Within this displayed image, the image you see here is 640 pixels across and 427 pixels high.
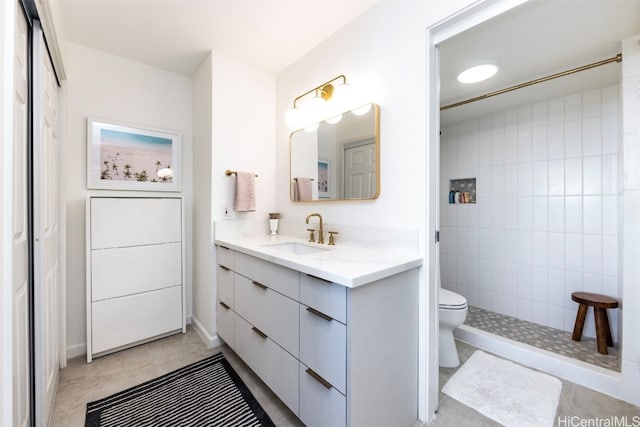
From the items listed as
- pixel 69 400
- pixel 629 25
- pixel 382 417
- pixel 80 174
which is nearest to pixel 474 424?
pixel 382 417

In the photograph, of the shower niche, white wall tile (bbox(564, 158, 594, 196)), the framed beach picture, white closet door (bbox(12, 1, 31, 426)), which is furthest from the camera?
the shower niche

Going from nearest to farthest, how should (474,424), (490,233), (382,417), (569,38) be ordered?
(382,417) < (474,424) < (569,38) < (490,233)

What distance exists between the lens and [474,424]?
1.39 metres

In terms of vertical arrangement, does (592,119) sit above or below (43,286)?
above

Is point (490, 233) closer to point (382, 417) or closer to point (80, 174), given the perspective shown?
point (382, 417)

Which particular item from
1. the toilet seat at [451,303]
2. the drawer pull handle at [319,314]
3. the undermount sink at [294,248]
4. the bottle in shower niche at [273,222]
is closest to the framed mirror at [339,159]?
the bottle in shower niche at [273,222]

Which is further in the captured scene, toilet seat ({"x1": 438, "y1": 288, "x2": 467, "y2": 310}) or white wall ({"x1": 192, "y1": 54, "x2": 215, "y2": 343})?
white wall ({"x1": 192, "y1": 54, "x2": 215, "y2": 343})

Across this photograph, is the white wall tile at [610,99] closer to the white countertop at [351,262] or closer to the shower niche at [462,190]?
the shower niche at [462,190]

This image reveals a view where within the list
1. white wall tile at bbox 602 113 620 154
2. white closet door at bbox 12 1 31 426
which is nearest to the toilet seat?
white wall tile at bbox 602 113 620 154

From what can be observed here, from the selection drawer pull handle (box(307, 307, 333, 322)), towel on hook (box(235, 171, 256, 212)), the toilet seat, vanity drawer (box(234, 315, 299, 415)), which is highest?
towel on hook (box(235, 171, 256, 212))

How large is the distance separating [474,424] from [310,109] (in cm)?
225

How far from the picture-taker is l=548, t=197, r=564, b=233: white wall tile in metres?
2.48

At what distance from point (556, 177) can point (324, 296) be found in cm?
271

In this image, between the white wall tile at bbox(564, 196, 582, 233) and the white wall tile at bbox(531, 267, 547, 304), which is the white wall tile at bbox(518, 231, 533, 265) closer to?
the white wall tile at bbox(531, 267, 547, 304)
